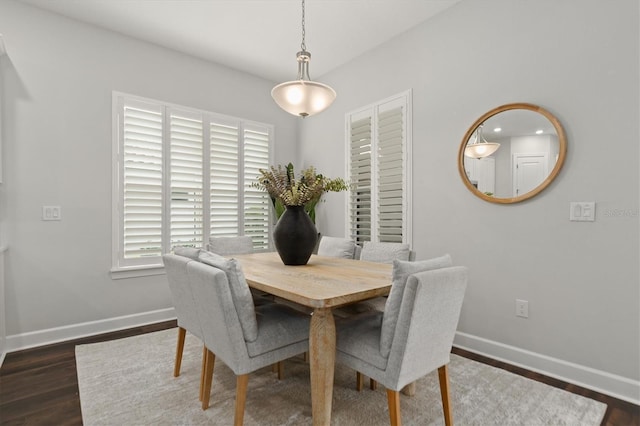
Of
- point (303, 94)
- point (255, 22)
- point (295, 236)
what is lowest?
point (295, 236)

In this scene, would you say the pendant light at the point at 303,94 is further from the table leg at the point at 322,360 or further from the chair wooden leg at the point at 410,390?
the chair wooden leg at the point at 410,390

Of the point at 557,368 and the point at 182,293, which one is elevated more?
the point at 182,293

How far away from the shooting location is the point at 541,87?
2307 millimetres

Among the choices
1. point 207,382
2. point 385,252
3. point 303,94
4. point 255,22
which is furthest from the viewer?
point 255,22

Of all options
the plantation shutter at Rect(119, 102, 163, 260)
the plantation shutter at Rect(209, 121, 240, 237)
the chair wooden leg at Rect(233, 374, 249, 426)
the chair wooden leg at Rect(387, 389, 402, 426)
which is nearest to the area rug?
the chair wooden leg at Rect(233, 374, 249, 426)

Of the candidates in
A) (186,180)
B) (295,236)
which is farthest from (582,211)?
(186,180)

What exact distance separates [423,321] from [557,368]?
157cm

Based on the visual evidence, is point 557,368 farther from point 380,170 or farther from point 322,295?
point 380,170

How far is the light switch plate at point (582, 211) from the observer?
6.81ft

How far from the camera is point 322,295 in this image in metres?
1.43

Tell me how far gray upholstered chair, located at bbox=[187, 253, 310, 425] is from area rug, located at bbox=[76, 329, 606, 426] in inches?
9.9

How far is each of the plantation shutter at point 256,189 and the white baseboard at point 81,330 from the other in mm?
1343

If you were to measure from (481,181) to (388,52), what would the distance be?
173cm

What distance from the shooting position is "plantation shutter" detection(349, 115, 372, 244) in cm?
364
